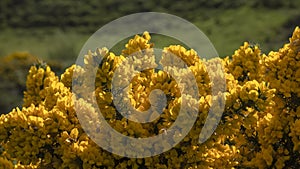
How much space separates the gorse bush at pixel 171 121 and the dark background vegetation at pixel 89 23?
1954cm

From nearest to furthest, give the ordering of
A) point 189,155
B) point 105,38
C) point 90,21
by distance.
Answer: point 189,155 → point 105,38 → point 90,21

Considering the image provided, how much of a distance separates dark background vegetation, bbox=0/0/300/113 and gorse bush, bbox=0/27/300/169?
19.5m

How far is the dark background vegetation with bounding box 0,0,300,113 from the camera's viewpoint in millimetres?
30359

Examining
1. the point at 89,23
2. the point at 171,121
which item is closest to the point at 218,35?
the point at 89,23

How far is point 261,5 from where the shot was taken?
3750 cm

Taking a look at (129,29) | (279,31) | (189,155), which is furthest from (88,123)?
(129,29)

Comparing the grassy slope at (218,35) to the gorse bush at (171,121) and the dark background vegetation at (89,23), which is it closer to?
the dark background vegetation at (89,23)

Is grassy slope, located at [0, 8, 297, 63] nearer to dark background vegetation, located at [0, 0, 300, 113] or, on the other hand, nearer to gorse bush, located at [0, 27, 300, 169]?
dark background vegetation, located at [0, 0, 300, 113]

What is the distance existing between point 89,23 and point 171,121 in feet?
123

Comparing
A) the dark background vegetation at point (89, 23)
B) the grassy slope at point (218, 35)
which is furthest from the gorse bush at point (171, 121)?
the grassy slope at point (218, 35)

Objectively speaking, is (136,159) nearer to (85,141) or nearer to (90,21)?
(85,141)

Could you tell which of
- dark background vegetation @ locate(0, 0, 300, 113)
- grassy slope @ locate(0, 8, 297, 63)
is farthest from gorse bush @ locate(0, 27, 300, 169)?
grassy slope @ locate(0, 8, 297, 63)

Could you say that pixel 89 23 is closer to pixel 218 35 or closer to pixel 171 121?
pixel 218 35

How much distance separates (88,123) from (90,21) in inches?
1476
